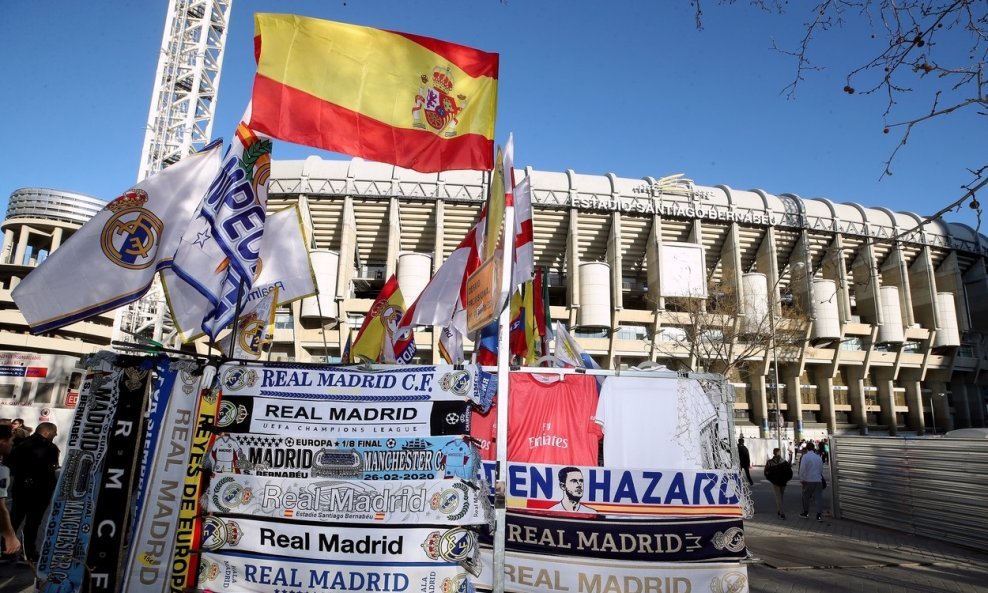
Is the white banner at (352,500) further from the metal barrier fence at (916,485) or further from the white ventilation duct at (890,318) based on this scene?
the white ventilation duct at (890,318)

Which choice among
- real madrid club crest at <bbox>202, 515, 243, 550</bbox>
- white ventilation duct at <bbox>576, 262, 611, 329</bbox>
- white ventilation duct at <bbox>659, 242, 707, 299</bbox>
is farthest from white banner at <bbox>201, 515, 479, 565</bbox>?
white ventilation duct at <bbox>659, 242, 707, 299</bbox>

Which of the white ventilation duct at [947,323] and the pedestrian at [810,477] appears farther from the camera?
the white ventilation duct at [947,323]

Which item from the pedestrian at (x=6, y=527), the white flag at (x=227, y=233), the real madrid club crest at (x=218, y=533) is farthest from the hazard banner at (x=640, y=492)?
the pedestrian at (x=6, y=527)

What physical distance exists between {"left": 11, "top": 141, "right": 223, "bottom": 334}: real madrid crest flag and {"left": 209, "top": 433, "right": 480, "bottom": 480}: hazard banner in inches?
57.2

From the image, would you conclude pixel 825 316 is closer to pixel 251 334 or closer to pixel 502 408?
pixel 251 334

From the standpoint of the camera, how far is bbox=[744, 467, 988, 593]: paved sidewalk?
6.66 metres

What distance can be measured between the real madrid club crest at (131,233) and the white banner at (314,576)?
2335 mm

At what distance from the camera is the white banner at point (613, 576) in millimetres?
4086

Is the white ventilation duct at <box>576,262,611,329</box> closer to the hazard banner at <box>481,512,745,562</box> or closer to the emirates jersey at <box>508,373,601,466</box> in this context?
the emirates jersey at <box>508,373,601,466</box>

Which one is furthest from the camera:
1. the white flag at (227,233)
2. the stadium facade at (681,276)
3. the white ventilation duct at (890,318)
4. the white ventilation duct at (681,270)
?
the white ventilation duct at (890,318)

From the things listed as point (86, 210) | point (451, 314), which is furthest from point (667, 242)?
point (86, 210)

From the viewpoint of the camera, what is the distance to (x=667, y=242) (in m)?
41.7

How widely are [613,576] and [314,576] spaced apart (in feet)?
7.08

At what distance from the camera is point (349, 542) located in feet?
12.8
